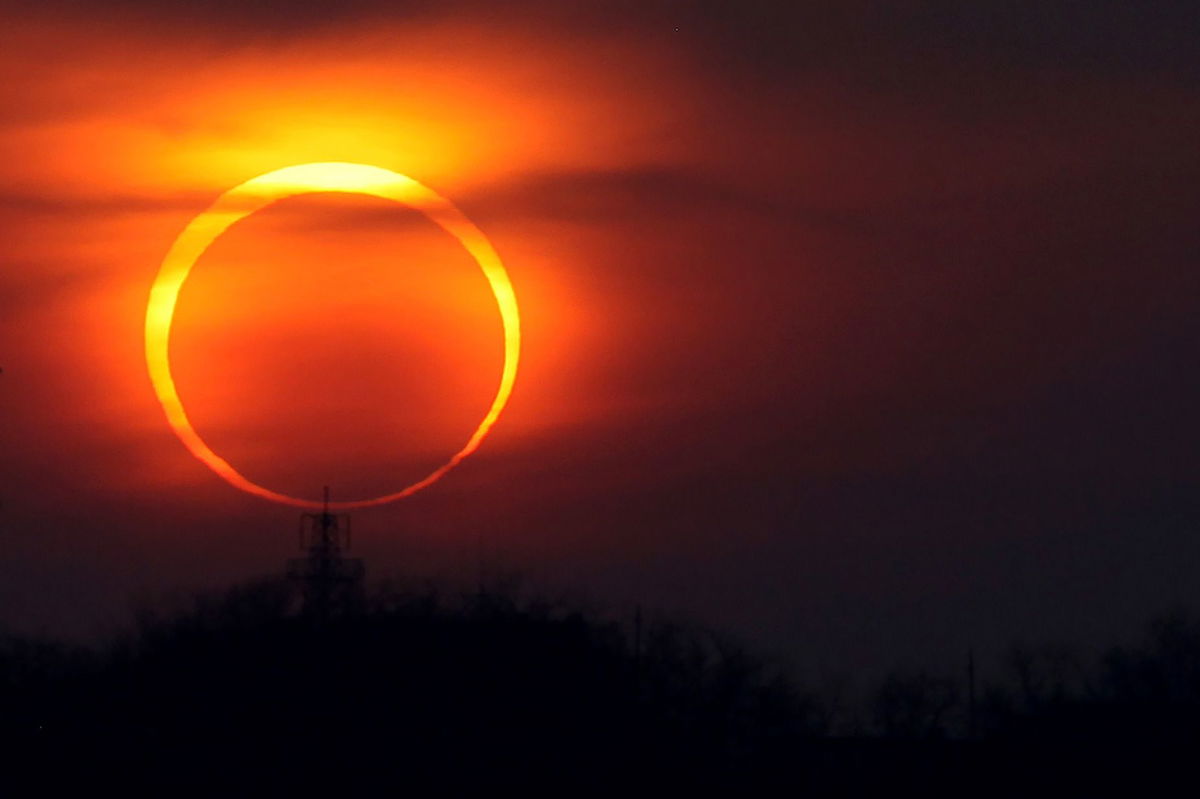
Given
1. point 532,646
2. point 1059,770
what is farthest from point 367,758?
point 1059,770

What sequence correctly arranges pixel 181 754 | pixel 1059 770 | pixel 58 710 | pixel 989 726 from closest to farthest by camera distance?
pixel 181 754, pixel 58 710, pixel 1059 770, pixel 989 726

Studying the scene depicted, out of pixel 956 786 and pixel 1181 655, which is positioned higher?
pixel 1181 655

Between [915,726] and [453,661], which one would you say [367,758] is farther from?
[915,726]

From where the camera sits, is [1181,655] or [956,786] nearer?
[956,786]

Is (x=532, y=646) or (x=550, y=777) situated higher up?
(x=532, y=646)

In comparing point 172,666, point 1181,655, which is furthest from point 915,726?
point 172,666

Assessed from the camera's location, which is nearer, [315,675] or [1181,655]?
[315,675]

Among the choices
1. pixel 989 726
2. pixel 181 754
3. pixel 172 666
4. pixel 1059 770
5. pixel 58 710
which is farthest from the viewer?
pixel 989 726

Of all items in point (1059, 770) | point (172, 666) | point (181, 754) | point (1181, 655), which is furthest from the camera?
point (1181, 655)

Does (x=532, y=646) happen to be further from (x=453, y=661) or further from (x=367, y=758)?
(x=367, y=758)
